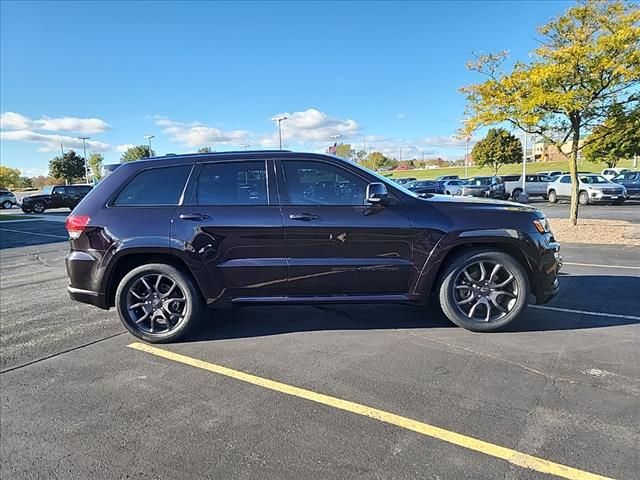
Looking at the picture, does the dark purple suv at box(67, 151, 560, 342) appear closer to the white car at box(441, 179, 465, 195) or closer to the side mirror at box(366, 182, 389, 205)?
the side mirror at box(366, 182, 389, 205)

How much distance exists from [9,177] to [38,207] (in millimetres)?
52729

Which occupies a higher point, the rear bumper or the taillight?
the taillight

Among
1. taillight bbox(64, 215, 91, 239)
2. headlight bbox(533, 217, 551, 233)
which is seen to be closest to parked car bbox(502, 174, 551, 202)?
headlight bbox(533, 217, 551, 233)

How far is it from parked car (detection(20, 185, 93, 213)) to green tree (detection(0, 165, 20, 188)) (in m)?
47.2

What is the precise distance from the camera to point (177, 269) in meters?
4.19

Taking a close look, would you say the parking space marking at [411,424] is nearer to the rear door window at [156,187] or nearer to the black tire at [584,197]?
the rear door window at [156,187]

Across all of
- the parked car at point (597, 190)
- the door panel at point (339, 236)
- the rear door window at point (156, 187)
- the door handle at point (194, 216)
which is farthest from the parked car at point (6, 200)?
the parked car at point (597, 190)

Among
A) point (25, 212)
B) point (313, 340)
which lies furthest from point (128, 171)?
point (25, 212)

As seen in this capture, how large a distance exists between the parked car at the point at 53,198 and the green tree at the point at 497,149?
42995mm

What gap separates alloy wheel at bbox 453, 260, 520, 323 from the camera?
13.6ft

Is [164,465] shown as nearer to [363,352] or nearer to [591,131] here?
[363,352]

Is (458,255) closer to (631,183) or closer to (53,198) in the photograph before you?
(631,183)

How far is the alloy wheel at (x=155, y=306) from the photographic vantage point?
4234 millimetres

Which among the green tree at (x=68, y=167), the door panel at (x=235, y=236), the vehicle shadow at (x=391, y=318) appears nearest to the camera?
the door panel at (x=235, y=236)
